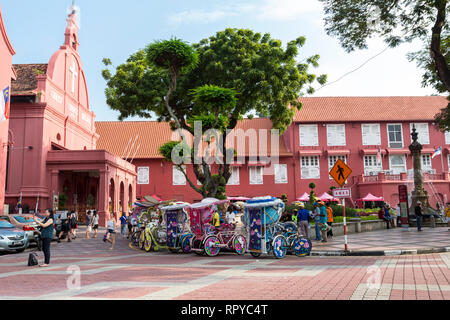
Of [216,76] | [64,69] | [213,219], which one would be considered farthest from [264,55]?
[64,69]

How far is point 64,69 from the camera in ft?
106

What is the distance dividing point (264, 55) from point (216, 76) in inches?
116

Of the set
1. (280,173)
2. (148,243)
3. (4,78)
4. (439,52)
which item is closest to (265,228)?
(148,243)

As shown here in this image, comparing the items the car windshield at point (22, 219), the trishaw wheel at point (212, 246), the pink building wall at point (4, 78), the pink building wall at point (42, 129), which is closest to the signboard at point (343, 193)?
the trishaw wheel at point (212, 246)

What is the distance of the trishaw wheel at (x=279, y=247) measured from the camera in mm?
11352

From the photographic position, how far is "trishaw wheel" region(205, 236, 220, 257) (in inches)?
492

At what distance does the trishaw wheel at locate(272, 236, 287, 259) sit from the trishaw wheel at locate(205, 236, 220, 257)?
216 cm

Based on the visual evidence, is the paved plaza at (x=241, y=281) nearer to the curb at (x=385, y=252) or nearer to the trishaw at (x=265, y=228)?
the trishaw at (x=265, y=228)

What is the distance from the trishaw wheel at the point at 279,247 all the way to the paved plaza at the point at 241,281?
2.26ft

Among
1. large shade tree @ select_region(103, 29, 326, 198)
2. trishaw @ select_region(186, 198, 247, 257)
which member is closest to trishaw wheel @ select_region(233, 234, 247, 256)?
trishaw @ select_region(186, 198, 247, 257)

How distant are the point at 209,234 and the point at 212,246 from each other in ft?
1.34

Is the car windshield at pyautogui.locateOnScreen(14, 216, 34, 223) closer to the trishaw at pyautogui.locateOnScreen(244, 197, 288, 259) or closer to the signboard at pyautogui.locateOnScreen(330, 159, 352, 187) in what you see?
the trishaw at pyautogui.locateOnScreen(244, 197, 288, 259)

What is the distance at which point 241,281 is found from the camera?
24.2 feet
